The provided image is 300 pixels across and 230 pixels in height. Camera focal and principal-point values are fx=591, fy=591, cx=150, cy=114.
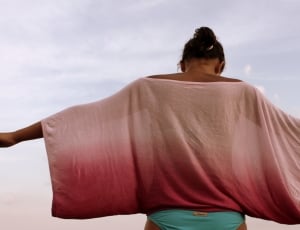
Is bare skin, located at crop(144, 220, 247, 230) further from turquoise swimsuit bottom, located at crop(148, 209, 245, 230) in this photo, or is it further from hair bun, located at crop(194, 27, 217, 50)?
hair bun, located at crop(194, 27, 217, 50)

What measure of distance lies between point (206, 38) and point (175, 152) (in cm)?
81

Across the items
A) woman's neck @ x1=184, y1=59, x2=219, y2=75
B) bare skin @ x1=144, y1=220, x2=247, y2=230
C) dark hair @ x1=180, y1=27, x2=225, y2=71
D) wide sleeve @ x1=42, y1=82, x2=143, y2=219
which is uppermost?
dark hair @ x1=180, y1=27, x2=225, y2=71

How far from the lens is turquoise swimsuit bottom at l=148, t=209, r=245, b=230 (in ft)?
11.7

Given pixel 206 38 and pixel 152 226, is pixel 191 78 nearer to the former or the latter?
pixel 206 38

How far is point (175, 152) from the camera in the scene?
3.70 m

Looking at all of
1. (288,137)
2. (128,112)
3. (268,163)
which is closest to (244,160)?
(268,163)

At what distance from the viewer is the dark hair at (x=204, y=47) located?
389 centimetres

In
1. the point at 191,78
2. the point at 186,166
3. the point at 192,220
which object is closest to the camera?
the point at 192,220

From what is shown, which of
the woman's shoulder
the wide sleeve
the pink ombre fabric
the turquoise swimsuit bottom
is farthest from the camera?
Result: the wide sleeve

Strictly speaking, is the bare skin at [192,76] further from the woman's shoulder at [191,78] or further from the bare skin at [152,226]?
the bare skin at [152,226]

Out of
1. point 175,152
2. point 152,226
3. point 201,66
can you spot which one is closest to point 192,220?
point 152,226

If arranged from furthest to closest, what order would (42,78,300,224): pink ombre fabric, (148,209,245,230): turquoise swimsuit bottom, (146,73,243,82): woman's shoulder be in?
1. (146,73,243,82): woman's shoulder
2. (42,78,300,224): pink ombre fabric
3. (148,209,245,230): turquoise swimsuit bottom

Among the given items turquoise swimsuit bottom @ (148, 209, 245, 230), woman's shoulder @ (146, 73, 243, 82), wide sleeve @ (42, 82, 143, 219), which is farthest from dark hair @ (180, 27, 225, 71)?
turquoise swimsuit bottom @ (148, 209, 245, 230)

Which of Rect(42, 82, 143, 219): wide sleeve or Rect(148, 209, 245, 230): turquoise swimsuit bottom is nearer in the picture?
Rect(148, 209, 245, 230): turquoise swimsuit bottom
